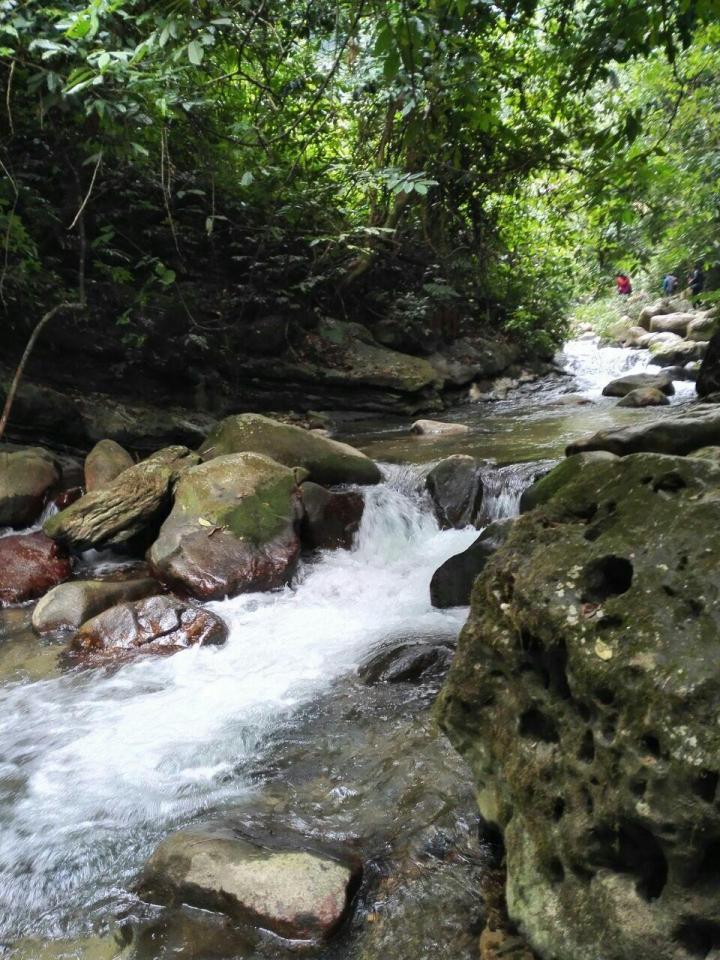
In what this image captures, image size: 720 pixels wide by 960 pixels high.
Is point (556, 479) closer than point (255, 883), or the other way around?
point (255, 883)

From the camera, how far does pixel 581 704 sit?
1913 millimetres

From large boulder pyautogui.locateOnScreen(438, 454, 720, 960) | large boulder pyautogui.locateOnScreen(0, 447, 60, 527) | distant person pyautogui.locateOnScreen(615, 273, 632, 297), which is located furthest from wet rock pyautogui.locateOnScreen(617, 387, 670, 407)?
distant person pyautogui.locateOnScreen(615, 273, 632, 297)

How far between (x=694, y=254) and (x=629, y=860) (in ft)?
32.3

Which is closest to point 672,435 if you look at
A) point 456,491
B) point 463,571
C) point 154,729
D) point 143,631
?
point 463,571

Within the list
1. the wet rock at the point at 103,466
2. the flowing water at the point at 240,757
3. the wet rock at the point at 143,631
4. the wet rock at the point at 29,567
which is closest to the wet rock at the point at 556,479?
the flowing water at the point at 240,757

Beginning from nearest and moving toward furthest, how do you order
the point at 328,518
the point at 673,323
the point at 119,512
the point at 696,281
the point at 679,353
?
the point at 119,512 < the point at 328,518 < the point at 679,353 < the point at 696,281 < the point at 673,323

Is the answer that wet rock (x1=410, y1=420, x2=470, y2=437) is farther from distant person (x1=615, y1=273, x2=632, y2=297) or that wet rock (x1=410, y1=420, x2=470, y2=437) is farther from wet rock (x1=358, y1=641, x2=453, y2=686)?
distant person (x1=615, y1=273, x2=632, y2=297)

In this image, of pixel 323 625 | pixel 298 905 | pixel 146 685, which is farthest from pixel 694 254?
pixel 298 905

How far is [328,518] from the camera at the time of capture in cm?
677

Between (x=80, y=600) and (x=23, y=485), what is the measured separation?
2.05 meters

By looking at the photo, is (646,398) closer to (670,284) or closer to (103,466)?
(103,466)

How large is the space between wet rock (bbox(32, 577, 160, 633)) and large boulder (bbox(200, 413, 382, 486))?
2077mm

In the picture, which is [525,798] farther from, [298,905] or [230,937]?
[230,937]

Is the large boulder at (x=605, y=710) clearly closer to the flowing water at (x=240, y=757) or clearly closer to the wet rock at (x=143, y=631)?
the flowing water at (x=240, y=757)
